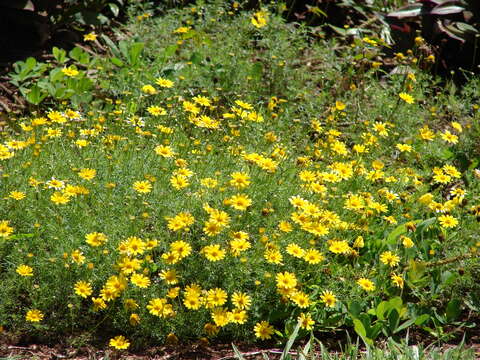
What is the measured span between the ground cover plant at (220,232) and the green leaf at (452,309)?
0.01 meters

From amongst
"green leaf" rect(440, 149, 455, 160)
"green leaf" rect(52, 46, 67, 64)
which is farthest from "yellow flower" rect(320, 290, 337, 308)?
"green leaf" rect(52, 46, 67, 64)

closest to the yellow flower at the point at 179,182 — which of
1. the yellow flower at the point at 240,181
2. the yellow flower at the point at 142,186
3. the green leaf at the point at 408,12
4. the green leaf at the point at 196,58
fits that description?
the yellow flower at the point at 142,186

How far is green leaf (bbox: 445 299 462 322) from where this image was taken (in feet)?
10.9

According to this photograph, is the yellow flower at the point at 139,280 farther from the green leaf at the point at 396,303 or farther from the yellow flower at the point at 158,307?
the green leaf at the point at 396,303

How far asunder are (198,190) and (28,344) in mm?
1163

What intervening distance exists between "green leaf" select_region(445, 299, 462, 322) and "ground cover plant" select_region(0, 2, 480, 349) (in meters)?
0.01

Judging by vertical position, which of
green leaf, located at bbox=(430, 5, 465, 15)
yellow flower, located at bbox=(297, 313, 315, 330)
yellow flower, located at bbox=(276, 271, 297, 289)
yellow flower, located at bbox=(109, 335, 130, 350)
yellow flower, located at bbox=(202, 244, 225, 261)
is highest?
green leaf, located at bbox=(430, 5, 465, 15)

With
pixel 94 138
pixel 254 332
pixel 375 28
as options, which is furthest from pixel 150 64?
pixel 254 332

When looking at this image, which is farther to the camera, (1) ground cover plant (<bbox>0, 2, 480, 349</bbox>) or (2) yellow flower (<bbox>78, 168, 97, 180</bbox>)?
(2) yellow flower (<bbox>78, 168, 97, 180</bbox>)

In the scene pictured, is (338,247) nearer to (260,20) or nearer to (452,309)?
(452,309)

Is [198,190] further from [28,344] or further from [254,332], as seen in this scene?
[28,344]

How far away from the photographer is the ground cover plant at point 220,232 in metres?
3.01

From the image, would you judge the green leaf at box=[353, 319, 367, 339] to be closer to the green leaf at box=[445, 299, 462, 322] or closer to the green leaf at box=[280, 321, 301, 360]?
the green leaf at box=[280, 321, 301, 360]

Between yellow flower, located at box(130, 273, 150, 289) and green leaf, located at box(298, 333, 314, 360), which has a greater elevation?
yellow flower, located at box(130, 273, 150, 289)
